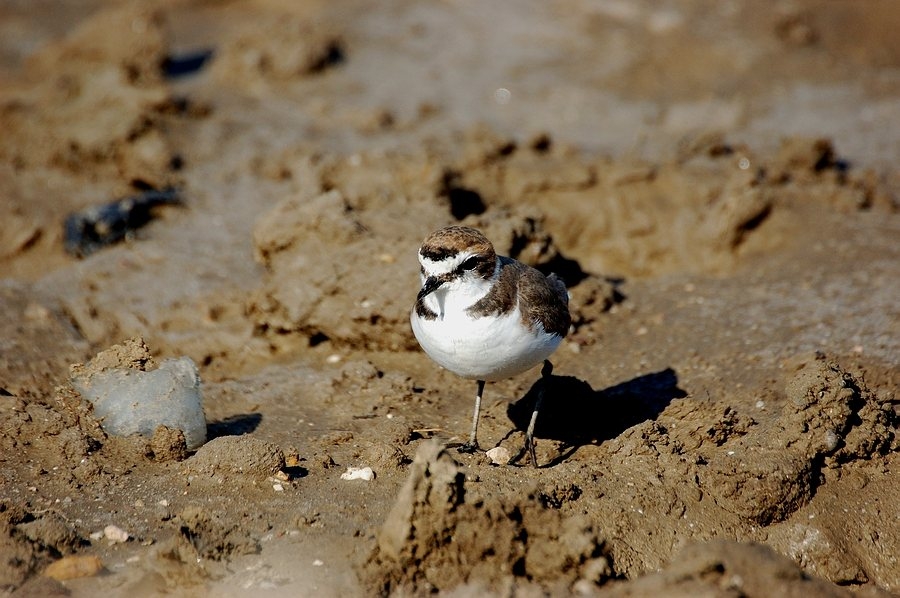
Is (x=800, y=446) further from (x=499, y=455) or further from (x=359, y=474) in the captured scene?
(x=359, y=474)

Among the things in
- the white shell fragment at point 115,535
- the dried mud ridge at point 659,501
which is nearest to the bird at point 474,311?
the dried mud ridge at point 659,501

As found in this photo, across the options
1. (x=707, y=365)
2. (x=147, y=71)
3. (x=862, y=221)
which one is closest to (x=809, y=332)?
(x=707, y=365)

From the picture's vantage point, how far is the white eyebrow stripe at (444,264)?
4.99 metres

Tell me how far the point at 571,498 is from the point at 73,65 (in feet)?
30.4

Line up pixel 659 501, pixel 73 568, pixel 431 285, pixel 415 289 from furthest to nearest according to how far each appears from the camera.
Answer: pixel 415 289
pixel 659 501
pixel 431 285
pixel 73 568

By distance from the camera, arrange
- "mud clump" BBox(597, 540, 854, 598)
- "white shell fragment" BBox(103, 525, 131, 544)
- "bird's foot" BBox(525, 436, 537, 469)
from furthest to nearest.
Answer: "bird's foot" BBox(525, 436, 537, 469) → "white shell fragment" BBox(103, 525, 131, 544) → "mud clump" BBox(597, 540, 854, 598)

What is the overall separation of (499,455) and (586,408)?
0.87 meters

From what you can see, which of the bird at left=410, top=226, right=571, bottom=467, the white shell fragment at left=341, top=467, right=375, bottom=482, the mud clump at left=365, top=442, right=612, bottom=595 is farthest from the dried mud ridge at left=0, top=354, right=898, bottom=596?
the bird at left=410, top=226, right=571, bottom=467

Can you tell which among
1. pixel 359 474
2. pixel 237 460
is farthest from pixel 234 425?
pixel 359 474

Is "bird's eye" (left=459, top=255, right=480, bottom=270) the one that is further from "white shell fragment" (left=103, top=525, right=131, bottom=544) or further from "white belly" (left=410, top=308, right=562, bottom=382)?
"white shell fragment" (left=103, top=525, right=131, bottom=544)

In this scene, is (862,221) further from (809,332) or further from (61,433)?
(61,433)

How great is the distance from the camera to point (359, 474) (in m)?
5.24

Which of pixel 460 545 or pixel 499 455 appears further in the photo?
pixel 499 455

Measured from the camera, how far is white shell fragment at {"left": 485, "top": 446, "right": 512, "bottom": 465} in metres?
5.64
